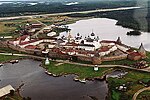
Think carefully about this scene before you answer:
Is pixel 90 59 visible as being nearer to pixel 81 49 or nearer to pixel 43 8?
pixel 81 49

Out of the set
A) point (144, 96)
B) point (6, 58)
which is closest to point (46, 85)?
point (144, 96)

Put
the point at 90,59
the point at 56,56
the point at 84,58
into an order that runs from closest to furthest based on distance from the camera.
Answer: the point at 90,59
the point at 84,58
the point at 56,56

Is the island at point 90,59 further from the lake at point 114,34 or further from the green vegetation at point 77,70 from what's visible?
the lake at point 114,34

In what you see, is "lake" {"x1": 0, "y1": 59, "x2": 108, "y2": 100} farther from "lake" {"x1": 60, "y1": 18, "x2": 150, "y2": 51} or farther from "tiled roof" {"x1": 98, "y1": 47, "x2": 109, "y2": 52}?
"lake" {"x1": 60, "y1": 18, "x2": 150, "y2": 51}

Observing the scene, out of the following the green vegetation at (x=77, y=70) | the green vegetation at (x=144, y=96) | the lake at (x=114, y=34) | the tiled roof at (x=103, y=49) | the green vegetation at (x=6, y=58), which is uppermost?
the tiled roof at (x=103, y=49)

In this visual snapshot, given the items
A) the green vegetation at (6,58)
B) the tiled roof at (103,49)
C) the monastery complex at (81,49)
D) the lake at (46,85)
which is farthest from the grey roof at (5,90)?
the tiled roof at (103,49)

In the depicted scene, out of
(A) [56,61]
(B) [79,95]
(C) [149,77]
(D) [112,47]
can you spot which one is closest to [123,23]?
(D) [112,47]

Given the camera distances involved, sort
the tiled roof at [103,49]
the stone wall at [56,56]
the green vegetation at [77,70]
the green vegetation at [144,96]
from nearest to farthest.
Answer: the green vegetation at [144,96]
the green vegetation at [77,70]
the stone wall at [56,56]
the tiled roof at [103,49]
